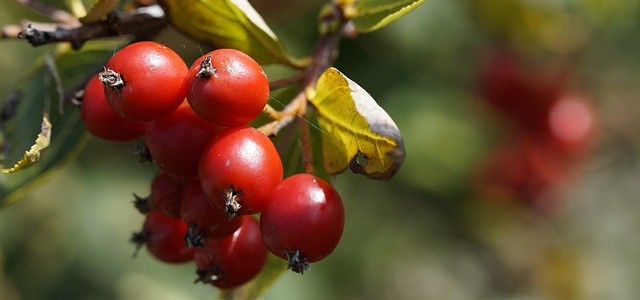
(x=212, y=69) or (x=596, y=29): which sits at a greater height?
(x=212, y=69)

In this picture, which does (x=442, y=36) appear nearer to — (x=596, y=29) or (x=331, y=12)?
(x=596, y=29)

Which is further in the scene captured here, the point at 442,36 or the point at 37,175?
the point at 442,36

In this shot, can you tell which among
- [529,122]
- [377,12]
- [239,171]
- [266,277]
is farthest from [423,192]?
[239,171]

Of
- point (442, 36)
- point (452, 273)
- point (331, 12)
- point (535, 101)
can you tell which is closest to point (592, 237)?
point (452, 273)

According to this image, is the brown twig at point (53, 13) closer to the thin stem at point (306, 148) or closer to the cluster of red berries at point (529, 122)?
the thin stem at point (306, 148)

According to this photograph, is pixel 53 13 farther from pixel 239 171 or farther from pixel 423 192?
pixel 423 192
